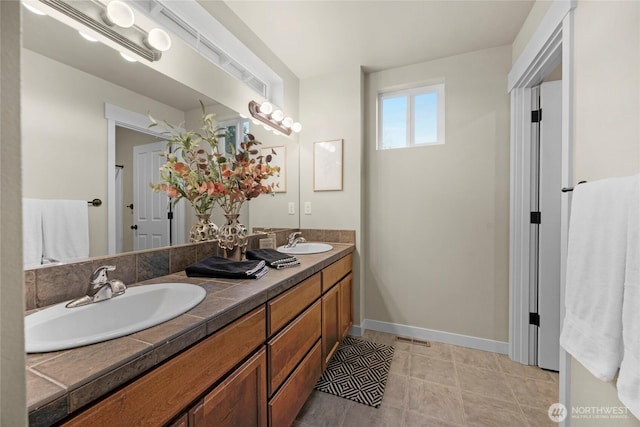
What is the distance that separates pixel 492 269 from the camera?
2143 mm

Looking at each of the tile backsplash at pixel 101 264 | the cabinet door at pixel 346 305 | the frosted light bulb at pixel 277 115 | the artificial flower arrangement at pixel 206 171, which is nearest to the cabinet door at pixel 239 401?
the tile backsplash at pixel 101 264

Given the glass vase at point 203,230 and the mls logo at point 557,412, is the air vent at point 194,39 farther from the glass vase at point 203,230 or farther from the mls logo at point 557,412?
the mls logo at point 557,412

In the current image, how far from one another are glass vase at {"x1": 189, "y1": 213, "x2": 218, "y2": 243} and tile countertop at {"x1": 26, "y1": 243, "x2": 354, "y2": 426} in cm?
56

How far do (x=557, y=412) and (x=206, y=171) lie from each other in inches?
93.0

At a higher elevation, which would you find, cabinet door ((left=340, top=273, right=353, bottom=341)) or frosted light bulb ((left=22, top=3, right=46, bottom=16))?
frosted light bulb ((left=22, top=3, right=46, bottom=16))

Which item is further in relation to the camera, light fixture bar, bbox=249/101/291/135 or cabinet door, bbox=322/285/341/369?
light fixture bar, bbox=249/101/291/135

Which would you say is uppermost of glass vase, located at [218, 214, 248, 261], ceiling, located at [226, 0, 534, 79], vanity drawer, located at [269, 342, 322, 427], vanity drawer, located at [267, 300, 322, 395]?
ceiling, located at [226, 0, 534, 79]

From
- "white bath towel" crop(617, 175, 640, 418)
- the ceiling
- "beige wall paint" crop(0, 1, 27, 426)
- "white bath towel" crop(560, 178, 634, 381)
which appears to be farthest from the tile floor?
the ceiling

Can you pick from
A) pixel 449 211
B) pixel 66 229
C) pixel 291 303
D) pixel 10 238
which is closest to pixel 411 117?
pixel 449 211

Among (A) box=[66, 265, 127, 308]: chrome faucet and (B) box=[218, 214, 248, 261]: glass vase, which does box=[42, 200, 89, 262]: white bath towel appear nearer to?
(A) box=[66, 265, 127, 308]: chrome faucet

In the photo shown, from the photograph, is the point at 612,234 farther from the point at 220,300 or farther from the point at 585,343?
the point at 220,300

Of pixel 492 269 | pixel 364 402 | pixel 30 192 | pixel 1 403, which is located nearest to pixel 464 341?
pixel 492 269

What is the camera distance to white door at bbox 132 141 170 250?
3.77 feet

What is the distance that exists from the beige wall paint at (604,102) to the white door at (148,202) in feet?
6.10
